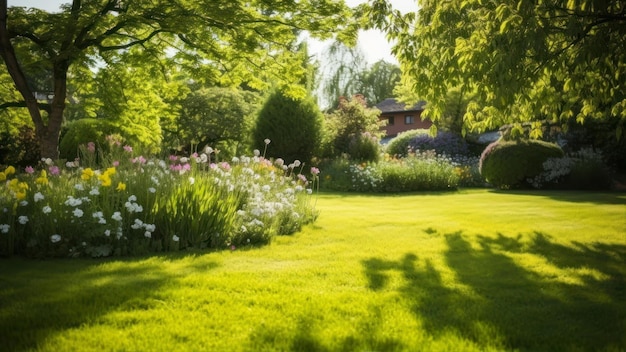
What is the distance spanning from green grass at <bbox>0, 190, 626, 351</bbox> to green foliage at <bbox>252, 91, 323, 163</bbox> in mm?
11673

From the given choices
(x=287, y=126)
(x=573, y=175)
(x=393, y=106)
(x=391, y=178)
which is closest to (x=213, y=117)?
(x=287, y=126)

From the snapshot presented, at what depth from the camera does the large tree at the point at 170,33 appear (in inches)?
305

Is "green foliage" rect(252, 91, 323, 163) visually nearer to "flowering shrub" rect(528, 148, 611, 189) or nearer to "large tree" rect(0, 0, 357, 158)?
Answer: "large tree" rect(0, 0, 357, 158)

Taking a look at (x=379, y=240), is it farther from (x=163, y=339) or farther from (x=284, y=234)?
(x=163, y=339)

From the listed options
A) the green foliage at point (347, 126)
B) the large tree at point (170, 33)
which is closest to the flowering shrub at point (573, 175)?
the green foliage at point (347, 126)

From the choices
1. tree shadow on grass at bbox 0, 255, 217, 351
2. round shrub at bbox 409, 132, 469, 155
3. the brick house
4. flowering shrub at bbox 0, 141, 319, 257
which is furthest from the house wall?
tree shadow on grass at bbox 0, 255, 217, 351

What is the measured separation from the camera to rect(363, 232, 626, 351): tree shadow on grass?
3326 mm

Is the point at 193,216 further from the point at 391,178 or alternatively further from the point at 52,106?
the point at 391,178

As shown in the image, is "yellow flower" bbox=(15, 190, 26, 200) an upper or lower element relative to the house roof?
lower

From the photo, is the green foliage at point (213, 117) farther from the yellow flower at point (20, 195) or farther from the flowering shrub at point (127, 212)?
the yellow flower at point (20, 195)

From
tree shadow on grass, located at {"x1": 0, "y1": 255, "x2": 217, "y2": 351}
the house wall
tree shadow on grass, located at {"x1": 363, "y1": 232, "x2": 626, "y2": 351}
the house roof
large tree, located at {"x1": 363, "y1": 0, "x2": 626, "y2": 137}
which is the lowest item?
tree shadow on grass, located at {"x1": 363, "y1": 232, "x2": 626, "y2": 351}

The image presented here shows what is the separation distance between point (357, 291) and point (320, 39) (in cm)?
644

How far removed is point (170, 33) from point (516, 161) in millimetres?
14216

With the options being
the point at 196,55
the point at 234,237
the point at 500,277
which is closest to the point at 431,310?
the point at 500,277
